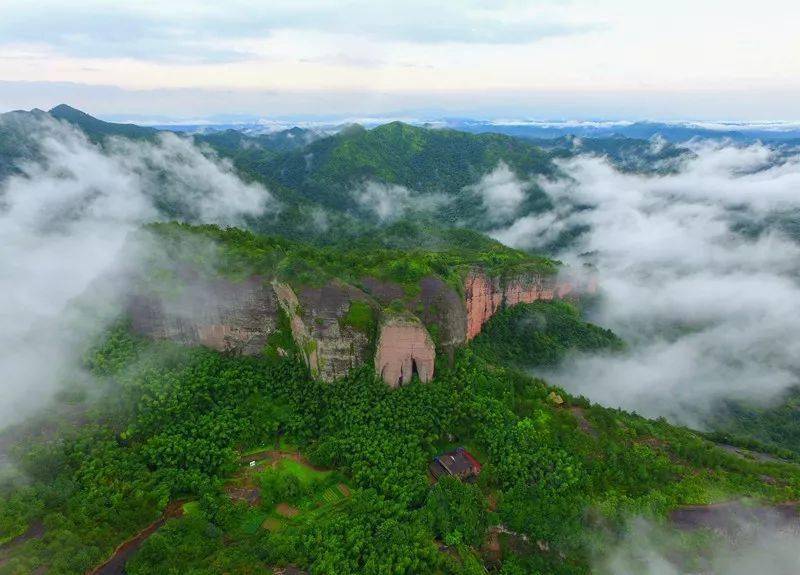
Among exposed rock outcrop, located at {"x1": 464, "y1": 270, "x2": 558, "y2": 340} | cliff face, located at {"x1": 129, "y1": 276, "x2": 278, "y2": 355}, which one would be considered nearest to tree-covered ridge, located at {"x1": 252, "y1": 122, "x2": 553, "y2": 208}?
exposed rock outcrop, located at {"x1": 464, "y1": 270, "x2": 558, "y2": 340}

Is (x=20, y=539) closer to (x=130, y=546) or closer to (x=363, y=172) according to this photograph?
(x=130, y=546)

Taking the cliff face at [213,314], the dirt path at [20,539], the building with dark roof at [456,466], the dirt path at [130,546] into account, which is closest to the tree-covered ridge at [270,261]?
the cliff face at [213,314]

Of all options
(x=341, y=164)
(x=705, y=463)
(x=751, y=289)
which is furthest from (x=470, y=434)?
(x=341, y=164)

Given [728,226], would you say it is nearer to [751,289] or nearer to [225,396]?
[751,289]

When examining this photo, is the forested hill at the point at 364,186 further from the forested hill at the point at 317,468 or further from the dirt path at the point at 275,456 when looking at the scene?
the dirt path at the point at 275,456

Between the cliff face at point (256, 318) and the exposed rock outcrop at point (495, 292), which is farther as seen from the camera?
the exposed rock outcrop at point (495, 292)

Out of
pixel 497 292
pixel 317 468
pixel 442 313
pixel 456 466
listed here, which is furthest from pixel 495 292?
pixel 317 468
